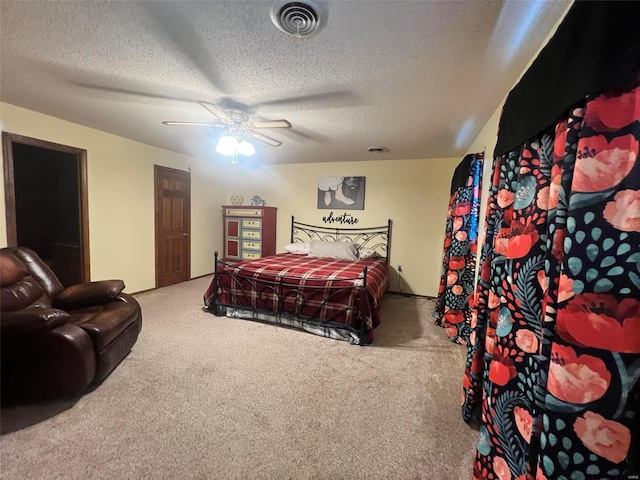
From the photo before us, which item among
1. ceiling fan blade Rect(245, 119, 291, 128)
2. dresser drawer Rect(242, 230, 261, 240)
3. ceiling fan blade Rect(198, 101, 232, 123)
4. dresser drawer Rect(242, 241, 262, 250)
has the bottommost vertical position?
dresser drawer Rect(242, 241, 262, 250)

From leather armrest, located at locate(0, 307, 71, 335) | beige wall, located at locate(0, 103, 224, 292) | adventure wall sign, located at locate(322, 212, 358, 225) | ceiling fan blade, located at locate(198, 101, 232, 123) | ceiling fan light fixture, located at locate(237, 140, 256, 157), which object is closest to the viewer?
leather armrest, located at locate(0, 307, 71, 335)

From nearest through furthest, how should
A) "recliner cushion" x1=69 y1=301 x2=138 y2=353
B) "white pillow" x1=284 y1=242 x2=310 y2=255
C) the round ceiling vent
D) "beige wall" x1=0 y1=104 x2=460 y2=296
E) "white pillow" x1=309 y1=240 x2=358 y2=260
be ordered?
the round ceiling vent → "recliner cushion" x1=69 y1=301 x2=138 y2=353 → "beige wall" x1=0 y1=104 x2=460 y2=296 → "white pillow" x1=309 y1=240 x2=358 y2=260 → "white pillow" x1=284 y1=242 x2=310 y2=255

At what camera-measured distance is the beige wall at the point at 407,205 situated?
443cm

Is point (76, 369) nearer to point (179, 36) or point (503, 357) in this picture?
point (179, 36)

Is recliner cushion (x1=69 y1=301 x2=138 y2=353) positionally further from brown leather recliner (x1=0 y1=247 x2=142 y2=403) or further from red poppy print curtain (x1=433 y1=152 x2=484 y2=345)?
red poppy print curtain (x1=433 y1=152 x2=484 y2=345)

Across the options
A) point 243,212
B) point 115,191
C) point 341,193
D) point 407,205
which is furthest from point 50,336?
point 407,205

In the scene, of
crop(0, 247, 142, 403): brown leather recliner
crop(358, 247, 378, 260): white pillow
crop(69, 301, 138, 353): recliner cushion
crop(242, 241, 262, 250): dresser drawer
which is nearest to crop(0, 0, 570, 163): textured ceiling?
crop(0, 247, 142, 403): brown leather recliner

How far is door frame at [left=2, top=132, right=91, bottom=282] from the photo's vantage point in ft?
9.01

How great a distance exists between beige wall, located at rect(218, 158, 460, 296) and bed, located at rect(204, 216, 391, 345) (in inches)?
37.5

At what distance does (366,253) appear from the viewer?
4504 millimetres

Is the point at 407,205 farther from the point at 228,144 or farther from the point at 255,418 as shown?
the point at 255,418

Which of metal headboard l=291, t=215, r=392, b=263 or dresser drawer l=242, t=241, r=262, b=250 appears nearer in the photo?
metal headboard l=291, t=215, r=392, b=263

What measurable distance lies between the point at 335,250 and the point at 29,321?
11.3 feet

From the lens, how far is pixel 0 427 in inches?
63.1
